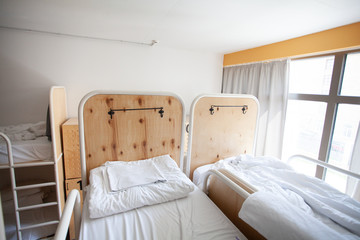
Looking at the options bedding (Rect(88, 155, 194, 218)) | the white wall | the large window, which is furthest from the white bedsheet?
the white wall

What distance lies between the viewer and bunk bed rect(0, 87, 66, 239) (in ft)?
5.20

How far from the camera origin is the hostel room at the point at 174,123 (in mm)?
1056

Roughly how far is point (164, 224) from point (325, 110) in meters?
2.34

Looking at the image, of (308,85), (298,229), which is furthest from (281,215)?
(308,85)

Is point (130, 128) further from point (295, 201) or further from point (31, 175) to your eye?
point (31, 175)

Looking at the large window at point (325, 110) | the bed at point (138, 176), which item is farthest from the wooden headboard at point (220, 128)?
the large window at point (325, 110)

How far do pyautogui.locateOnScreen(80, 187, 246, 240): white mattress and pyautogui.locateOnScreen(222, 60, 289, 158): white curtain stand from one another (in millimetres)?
1857

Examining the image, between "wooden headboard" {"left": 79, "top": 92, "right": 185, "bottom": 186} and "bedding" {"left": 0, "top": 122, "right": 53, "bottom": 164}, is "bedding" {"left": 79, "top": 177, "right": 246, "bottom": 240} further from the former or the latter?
"bedding" {"left": 0, "top": 122, "right": 53, "bottom": 164}

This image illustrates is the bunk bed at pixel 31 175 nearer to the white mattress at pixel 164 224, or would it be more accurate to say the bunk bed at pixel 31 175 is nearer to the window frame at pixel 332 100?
the white mattress at pixel 164 224

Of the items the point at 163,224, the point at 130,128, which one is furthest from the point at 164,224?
the point at 130,128

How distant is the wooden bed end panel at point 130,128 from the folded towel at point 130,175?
0.46ft

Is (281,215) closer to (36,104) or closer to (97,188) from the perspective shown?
(97,188)

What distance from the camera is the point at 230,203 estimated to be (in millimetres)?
1199

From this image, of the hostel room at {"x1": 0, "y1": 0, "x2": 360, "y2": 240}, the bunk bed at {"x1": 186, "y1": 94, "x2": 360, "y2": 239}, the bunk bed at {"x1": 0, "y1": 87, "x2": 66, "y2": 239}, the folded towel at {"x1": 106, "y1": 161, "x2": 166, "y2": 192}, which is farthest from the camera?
the bunk bed at {"x1": 0, "y1": 87, "x2": 66, "y2": 239}
